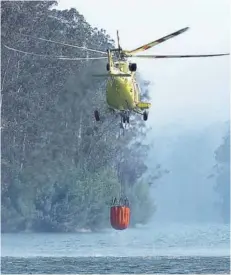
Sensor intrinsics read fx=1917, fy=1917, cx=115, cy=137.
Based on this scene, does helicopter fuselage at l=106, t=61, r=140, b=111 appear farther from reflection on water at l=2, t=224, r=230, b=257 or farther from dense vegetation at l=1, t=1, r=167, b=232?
dense vegetation at l=1, t=1, r=167, b=232

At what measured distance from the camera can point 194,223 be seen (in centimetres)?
5419

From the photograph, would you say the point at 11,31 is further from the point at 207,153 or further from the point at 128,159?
the point at 207,153

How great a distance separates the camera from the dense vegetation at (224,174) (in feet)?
192

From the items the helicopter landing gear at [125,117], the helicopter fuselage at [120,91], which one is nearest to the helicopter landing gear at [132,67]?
the helicopter fuselage at [120,91]

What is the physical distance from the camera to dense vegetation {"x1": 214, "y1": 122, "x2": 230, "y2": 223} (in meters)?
58.4

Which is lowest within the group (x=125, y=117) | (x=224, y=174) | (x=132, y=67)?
(x=125, y=117)

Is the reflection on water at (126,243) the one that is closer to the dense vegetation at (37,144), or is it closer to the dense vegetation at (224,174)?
the dense vegetation at (37,144)

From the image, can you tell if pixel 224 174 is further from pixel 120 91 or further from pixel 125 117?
pixel 125 117

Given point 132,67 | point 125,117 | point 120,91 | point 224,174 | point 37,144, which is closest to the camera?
point 132,67

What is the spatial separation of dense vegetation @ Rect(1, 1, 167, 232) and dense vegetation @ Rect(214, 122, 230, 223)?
6310 millimetres

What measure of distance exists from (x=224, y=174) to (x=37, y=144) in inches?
569

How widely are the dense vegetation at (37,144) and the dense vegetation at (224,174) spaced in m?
6.31

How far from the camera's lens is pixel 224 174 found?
195ft

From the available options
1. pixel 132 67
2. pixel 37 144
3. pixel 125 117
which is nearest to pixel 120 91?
pixel 125 117
